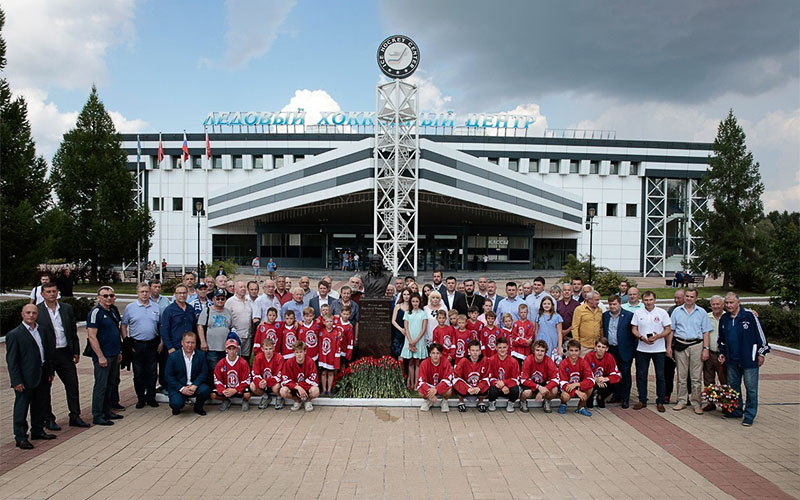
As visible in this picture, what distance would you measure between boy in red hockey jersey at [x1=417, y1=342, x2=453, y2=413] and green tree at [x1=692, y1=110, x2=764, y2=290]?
2892 centimetres

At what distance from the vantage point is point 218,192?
4194cm

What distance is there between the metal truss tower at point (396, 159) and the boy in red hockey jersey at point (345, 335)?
2257 centimetres

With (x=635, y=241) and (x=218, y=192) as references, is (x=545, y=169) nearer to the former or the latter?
(x=635, y=241)

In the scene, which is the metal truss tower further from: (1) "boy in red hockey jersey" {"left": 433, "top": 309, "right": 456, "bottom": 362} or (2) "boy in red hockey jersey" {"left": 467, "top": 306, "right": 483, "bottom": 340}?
(1) "boy in red hockey jersey" {"left": 433, "top": 309, "right": 456, "bottom": 362}

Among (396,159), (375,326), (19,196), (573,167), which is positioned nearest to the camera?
(375,326)

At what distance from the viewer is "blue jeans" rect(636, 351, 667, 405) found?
307 inches

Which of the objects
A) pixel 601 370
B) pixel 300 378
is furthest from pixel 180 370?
pixel 601 370

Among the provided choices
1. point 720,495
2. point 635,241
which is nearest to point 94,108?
point 720,495

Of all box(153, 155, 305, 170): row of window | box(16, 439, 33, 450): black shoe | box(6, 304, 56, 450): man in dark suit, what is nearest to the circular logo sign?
box(153, 155, 305, 170): row of window

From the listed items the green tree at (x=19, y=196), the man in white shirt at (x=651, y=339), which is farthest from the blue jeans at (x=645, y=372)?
the green tree at (x=19, y=196)

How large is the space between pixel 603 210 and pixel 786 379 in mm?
37834

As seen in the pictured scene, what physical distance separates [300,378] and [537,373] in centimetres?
401

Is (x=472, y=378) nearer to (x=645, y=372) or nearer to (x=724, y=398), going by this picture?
(x=645, y=372)

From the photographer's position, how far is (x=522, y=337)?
8047 millimetres
